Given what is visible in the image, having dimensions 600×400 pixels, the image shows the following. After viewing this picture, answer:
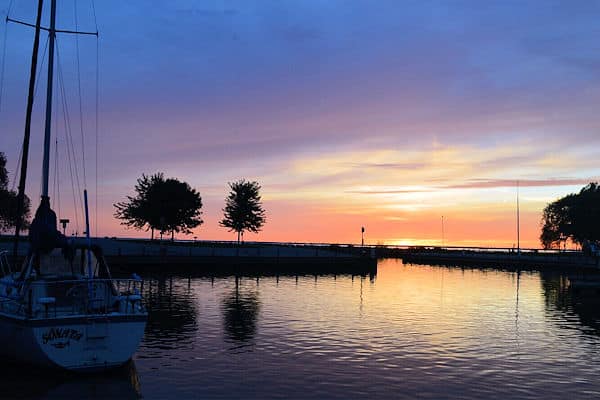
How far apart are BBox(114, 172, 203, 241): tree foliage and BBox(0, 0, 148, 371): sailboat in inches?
3137

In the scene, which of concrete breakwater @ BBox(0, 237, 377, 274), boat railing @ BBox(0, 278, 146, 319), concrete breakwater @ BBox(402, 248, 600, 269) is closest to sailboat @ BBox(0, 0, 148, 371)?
boat railing @ BBox(0, 278, 146, 319)

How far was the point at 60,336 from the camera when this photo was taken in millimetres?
19312

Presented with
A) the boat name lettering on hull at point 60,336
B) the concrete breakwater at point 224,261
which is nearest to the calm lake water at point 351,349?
the boat name lettering on hull at point 60,336

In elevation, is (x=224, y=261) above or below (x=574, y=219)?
below

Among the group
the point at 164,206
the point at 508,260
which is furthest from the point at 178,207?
the point at 508,260

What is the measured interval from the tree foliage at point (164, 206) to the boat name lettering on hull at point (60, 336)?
84547 millimetres

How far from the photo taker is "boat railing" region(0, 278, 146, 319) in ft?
68.0

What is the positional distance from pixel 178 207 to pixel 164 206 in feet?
8.67

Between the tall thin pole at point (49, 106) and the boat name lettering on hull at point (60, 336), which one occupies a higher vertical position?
the tall thin pole at point (49, 106)

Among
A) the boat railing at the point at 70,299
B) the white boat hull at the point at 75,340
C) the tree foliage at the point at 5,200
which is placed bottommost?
the white boat hull at the point at 75,340

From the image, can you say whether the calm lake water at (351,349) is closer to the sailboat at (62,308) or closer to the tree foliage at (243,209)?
the sailboat at (62,308)

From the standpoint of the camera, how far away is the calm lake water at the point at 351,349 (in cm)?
1942

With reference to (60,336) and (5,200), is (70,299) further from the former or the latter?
(5,200)

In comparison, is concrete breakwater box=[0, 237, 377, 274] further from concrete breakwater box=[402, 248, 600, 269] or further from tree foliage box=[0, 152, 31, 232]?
concrete breakwater box=[402, 248, 600, 269]
